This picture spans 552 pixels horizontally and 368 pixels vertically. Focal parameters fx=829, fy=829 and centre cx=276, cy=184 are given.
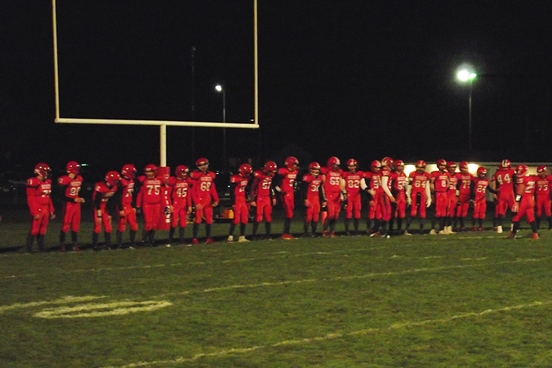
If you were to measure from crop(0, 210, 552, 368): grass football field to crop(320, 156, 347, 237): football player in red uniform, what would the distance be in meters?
2.88

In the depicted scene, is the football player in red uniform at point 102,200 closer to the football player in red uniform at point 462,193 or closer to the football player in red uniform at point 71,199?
the football player in red uniform at point 71,199

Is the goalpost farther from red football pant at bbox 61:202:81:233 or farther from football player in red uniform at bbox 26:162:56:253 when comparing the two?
red football pant at bbox 61:202:81:233

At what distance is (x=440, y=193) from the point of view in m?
16.8

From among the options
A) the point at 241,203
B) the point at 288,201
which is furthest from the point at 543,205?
the point at 241,203

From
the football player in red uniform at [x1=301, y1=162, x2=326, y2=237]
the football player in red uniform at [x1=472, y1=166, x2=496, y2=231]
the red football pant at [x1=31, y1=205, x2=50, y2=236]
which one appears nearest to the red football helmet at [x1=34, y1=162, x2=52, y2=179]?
the red football pant at [x1=31, y1=205, x2=50, y2=236]

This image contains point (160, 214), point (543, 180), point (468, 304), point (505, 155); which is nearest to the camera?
point (468, 304)

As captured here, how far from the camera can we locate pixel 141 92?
49.2 feet

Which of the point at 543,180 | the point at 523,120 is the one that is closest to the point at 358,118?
the point at 523,120

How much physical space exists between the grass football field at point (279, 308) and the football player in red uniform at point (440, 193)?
3.52 m

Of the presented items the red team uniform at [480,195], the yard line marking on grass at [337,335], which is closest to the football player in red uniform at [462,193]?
the red team uniform at [480,195]

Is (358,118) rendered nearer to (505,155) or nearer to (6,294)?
(505,155)

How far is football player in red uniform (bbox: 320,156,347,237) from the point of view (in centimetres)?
1597

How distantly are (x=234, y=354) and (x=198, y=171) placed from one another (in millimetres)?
9098

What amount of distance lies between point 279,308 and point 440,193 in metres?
9.43
